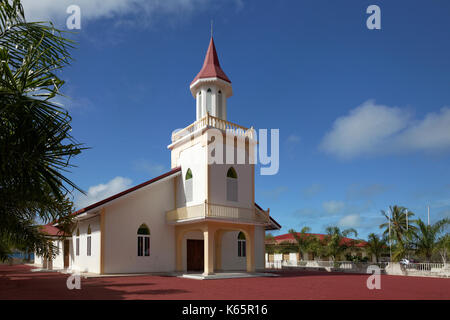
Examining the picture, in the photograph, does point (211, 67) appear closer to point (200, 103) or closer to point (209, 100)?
point (209, 100)

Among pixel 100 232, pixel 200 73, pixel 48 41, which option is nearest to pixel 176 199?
pixel 100 232

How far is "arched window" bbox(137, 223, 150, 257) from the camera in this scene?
68.6 ft

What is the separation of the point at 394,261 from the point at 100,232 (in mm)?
17777

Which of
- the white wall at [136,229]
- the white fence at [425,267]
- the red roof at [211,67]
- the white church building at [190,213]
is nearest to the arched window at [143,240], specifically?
the white church building at [190,213]

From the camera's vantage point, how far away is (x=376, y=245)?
3141 cm

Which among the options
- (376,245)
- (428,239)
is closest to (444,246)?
(428,239)

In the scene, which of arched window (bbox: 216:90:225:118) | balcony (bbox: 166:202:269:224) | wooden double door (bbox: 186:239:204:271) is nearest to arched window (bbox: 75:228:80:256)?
balcony (bbox: 166:202:269:224)

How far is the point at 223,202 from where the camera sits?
21.1m

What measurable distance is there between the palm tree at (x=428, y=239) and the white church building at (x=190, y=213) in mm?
11509

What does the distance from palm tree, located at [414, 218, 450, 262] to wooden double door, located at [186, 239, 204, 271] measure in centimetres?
1506

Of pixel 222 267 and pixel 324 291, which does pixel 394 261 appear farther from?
pixel 324 291

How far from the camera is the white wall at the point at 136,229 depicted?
1992 centimetres
